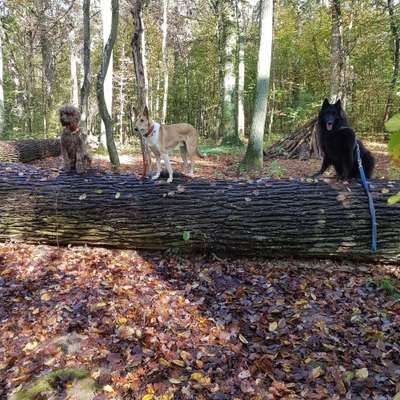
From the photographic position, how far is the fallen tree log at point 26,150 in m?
11.9

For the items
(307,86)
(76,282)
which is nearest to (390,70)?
(307,86)

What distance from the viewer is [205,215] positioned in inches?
194

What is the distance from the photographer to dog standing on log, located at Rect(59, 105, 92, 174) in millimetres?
5133

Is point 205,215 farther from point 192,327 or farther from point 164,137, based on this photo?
point 192,327

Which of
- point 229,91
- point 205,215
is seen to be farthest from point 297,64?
point 205,215

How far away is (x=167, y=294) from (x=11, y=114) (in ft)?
87.0

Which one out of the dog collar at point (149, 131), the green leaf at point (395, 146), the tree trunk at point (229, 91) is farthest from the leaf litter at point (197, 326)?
the tree trunk at point (229, 91)

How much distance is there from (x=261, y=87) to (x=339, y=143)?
4.78 metres

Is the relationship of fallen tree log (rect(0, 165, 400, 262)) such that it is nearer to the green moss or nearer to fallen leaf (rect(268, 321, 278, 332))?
fallen leaf (rect(268, 321, 278, 332))

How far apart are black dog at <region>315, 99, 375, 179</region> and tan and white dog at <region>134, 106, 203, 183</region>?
6.99 feet

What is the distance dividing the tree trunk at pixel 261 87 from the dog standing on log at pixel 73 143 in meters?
5.09

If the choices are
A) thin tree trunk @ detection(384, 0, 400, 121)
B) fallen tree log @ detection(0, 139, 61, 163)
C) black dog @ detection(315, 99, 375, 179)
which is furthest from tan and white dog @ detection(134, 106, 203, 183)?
thin tree trunk @ detection(384, 0, 400, 121)

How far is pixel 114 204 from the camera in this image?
5.08 meters

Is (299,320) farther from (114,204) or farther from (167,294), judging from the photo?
(114,204)
